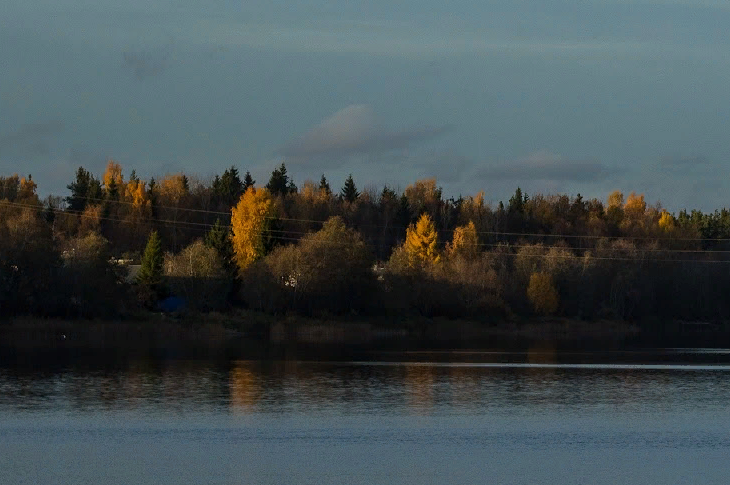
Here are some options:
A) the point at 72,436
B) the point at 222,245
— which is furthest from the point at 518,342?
the point at 72,436

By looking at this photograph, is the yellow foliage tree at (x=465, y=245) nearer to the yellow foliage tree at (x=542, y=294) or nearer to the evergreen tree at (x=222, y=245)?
the yellow foliage tree at (x=542, y=294)

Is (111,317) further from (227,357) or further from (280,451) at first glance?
(280,451)

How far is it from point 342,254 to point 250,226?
54.7ft

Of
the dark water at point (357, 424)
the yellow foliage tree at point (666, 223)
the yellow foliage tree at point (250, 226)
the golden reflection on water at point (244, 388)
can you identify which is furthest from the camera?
the yellow foliage tree at point (666, 223)

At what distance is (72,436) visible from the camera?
37281 mm

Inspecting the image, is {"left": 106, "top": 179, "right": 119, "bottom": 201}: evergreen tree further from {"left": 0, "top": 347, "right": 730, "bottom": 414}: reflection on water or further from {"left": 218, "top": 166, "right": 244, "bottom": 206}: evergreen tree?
{"left": 0, "top": 347, "right": 730, "bottom": 414}: reflection on water

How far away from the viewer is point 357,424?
41125 mm

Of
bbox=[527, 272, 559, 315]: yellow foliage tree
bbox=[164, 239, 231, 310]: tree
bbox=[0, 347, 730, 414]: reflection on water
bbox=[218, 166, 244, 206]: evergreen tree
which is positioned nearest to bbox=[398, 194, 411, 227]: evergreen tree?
bbox=[218, 166, 244, 206]: evergreen tree

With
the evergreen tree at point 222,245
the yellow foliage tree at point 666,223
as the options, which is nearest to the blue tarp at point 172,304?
the evergreen tree at point 222,245

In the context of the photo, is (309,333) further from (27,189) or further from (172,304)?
(27,189)

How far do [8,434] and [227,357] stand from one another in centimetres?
3356

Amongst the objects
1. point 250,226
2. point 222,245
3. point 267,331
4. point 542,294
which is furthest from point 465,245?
point 267,331

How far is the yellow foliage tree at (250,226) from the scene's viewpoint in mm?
118688

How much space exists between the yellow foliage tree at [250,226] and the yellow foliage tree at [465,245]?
77.8 feet
